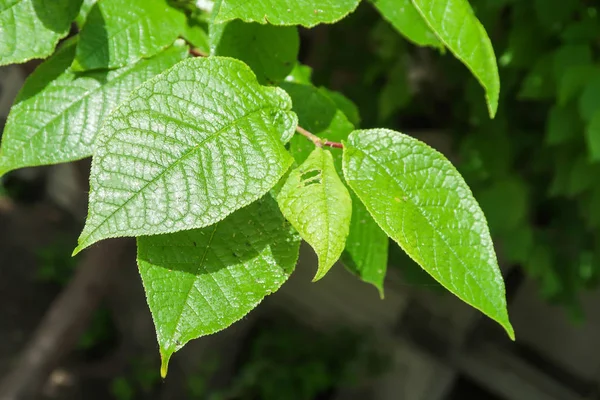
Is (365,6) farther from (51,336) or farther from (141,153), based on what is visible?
(51,336)

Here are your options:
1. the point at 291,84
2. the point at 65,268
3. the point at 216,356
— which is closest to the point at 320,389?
the point at 216,356

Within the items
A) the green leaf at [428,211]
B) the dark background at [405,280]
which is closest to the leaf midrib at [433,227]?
the green leaf at [428,211]

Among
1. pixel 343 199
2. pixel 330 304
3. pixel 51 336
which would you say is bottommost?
pixel 330 304

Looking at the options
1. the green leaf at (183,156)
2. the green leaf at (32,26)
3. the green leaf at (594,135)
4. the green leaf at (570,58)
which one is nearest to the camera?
the green leaf at (183,156)

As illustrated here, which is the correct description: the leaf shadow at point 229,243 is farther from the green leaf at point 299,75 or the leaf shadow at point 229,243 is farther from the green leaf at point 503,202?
the green leaf at point 503,202

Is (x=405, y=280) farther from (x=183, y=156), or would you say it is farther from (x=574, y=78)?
(x=183, y=156)

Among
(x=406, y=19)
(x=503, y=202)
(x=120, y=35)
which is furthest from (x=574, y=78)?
(x=120, y=35)
